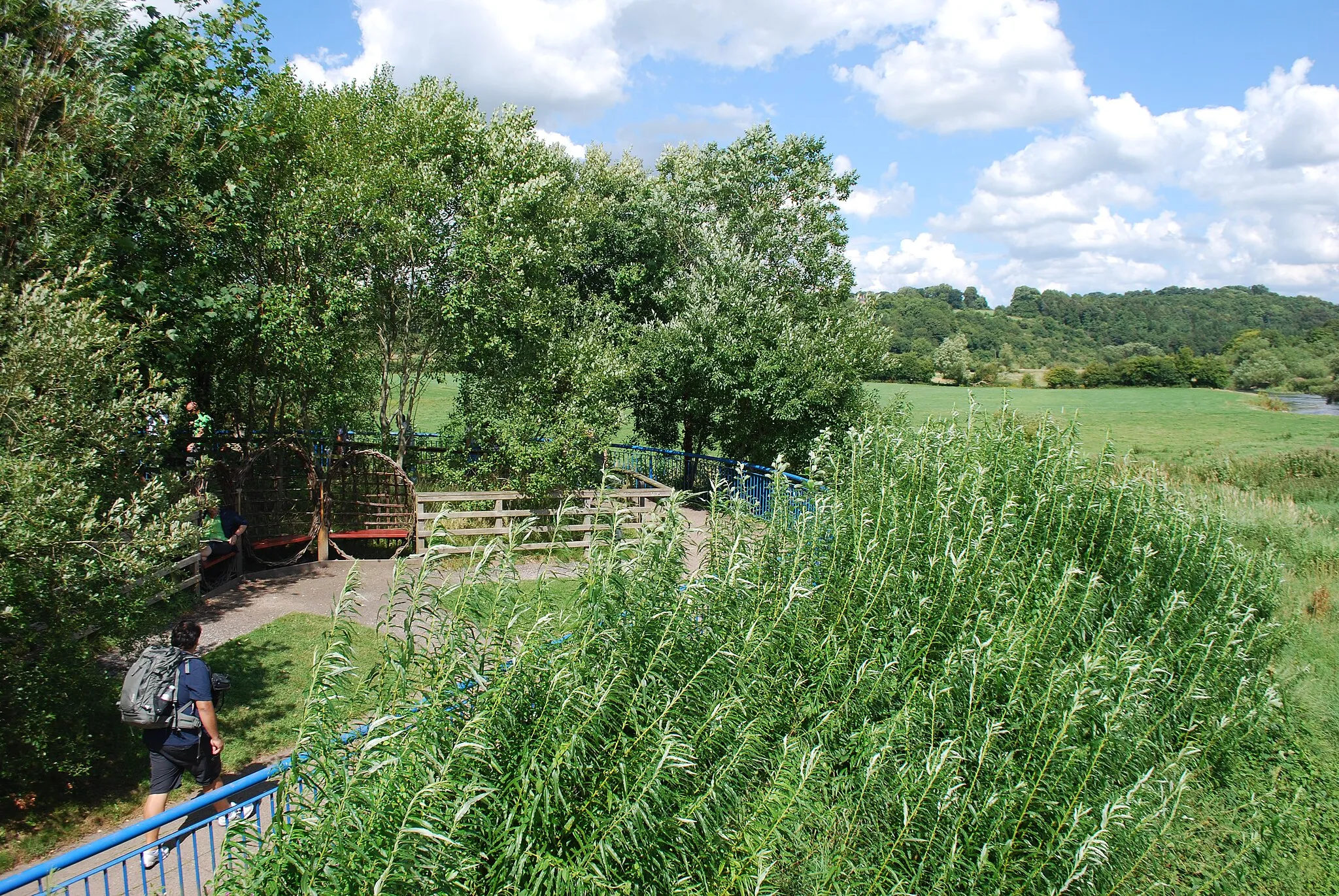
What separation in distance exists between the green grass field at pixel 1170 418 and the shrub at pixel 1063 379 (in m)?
1.64

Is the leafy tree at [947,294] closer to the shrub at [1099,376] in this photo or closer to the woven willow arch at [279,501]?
the shrub at [1099,376]

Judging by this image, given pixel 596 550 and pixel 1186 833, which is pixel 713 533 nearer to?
pixel 596 550

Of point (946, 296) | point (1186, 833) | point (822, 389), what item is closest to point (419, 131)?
point (822, 389)

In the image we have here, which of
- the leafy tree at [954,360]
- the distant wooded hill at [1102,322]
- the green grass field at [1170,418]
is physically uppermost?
the distant wooded hill at [1102,322]

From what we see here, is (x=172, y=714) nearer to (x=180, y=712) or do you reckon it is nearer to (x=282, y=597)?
(x=180, y=712)

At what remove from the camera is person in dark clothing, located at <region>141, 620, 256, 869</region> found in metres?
5.74

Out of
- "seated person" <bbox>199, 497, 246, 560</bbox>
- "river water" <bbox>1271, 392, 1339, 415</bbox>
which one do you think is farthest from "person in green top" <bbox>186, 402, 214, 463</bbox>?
"river water" <bbox>1271, 392, 1339, 415</bbox>

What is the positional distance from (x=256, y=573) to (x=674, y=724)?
33.9 feet

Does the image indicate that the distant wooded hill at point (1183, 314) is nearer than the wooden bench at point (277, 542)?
No

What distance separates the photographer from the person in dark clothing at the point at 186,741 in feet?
18.8

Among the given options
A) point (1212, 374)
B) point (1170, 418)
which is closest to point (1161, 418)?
point (1170, 418)

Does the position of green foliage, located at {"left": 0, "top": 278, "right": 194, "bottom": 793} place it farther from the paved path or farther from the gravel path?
the gravel path

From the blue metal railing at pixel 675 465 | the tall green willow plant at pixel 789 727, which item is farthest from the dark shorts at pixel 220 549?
the blue metal railing at pixel 675 465

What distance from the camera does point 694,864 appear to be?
425 centimetres
